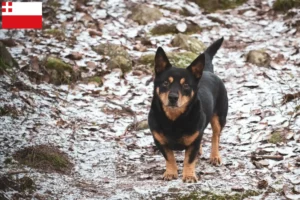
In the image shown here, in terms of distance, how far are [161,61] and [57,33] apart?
5095mm

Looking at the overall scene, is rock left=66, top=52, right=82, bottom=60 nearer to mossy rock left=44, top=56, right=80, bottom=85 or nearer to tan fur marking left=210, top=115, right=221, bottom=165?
mossy rock left=44, top=56, right=80, bottom=85

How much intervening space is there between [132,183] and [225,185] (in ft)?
3.03

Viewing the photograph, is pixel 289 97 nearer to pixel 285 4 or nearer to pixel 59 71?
pixel 59 71

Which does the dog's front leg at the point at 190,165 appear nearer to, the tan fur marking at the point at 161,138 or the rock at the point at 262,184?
the tan fur marking at the point at 161,138

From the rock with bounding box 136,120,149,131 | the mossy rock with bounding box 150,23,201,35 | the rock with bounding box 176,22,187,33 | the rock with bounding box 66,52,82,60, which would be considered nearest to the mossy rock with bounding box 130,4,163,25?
the mossy rock with bounding box 150,23,201,35

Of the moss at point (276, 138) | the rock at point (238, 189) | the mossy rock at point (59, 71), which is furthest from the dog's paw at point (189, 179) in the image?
the mossy rock at point (59, 71)

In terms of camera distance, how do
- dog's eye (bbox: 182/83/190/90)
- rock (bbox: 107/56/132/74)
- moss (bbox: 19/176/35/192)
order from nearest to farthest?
moss (bbox: 19/176/35/192), dog's eye (bbox: 182/83/190/90), rock (bbox: 107/56/132/74)

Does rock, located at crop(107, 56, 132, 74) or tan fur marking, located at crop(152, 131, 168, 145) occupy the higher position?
tan fur marking, located at crop(152, 131, 168, 145)

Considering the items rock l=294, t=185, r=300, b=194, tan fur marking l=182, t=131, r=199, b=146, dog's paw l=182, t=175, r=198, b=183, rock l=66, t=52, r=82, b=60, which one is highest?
tan fur marking l=182, t=131, r=199, b=146

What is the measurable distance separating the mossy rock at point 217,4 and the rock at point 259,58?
121 inches

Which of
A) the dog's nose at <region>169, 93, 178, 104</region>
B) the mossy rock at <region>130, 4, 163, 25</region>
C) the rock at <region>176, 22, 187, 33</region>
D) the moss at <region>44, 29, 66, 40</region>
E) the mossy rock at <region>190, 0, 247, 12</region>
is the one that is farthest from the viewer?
the mossy rock at <region>190, 0, 247, 12</region>

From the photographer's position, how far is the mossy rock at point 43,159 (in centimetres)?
480

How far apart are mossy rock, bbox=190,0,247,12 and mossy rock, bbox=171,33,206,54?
88.6 inches

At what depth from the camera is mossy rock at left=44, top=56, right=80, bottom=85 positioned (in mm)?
7762
